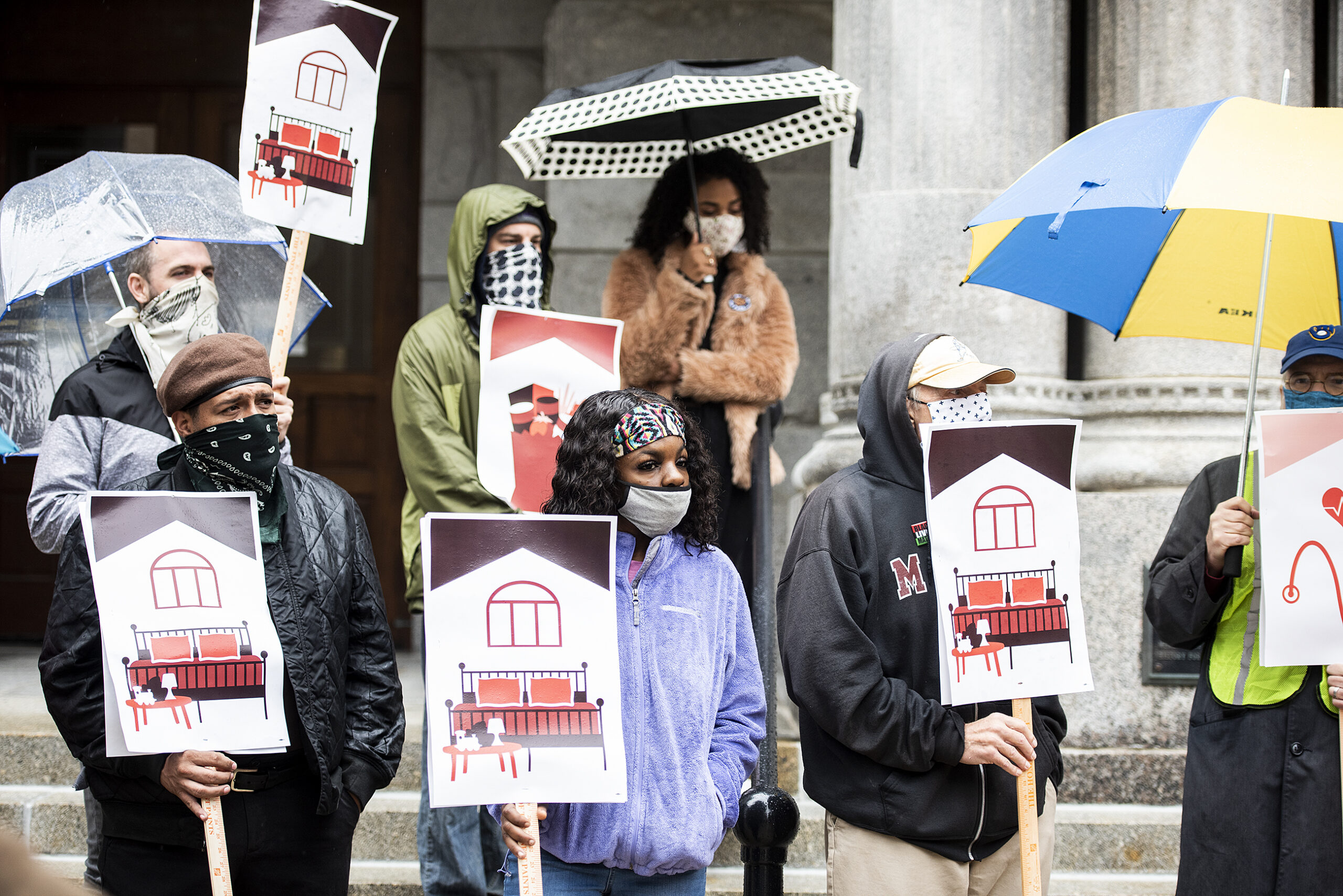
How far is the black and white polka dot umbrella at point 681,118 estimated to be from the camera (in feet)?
15.1

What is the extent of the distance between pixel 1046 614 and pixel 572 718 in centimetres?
112

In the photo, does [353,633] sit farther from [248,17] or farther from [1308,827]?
[248,17]

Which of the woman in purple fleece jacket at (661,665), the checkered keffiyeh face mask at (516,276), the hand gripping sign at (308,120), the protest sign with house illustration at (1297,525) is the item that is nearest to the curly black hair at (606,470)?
the woman in purple fleece jacket at (661,665)

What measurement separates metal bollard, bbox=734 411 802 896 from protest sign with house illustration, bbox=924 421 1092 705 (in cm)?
65

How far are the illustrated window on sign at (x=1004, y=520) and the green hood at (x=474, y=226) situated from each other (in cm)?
204

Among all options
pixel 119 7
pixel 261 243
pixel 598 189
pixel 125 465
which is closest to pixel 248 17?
pixel 119 7

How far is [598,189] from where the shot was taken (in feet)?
24.4

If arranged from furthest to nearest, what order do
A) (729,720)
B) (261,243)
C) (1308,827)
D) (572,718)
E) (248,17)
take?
(248,17), (261,243), (1308,827), (729,720), (572,718)

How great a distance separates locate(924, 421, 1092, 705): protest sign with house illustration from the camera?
3.08 metres

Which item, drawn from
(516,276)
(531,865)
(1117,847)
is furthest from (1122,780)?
(531,865)

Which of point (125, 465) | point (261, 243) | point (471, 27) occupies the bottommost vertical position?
point (125, 465)

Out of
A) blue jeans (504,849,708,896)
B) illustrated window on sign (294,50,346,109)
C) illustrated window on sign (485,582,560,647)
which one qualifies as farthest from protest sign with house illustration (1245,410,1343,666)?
illustrated window on sign (294,50,346,109)

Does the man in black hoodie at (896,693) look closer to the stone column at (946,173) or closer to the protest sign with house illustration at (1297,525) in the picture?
the protest sign with house illustration at (1297,525)

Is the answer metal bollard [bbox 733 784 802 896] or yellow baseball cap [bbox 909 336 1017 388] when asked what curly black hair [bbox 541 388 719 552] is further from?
metal bollard [bbox 733 784 802 896]
